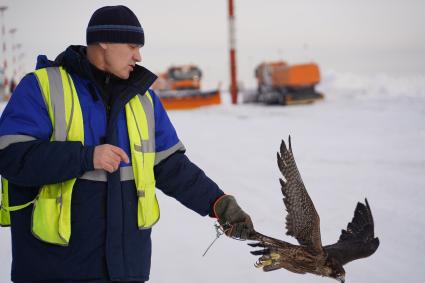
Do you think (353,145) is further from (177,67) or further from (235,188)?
(177,67)

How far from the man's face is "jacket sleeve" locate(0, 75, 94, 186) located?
37 centimetres

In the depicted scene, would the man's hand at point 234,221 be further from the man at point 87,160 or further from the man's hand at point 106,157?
the man's hand at point 106,157

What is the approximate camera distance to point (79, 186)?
1.93 m

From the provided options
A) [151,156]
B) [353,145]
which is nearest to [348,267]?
[151,156]

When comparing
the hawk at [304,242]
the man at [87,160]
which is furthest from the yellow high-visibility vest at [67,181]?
the hawk at [304,242]

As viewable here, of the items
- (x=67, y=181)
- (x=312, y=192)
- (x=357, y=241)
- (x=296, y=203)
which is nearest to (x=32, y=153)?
(x=67, y=181)

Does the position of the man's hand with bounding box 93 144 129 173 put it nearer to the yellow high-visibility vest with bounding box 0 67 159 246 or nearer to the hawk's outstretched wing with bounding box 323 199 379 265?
the yellow high-visibility vest with bounding box 0 67 159 246

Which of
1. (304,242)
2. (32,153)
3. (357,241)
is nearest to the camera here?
(32,153)

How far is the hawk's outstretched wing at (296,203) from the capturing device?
2631 mm

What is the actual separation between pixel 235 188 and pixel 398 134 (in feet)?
17.3

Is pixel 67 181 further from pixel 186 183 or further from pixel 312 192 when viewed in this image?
pixel 312 192

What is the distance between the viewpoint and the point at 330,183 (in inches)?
241

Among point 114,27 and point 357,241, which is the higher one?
point 114,27

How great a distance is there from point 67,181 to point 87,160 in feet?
0.55
